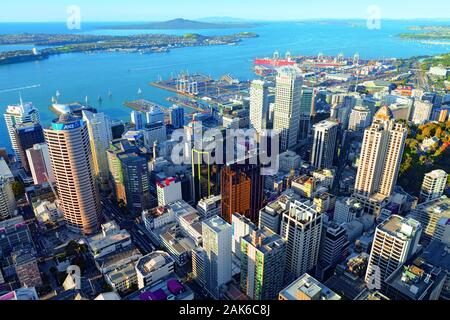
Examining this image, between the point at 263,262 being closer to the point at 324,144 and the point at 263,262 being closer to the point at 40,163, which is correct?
the point at 324,144

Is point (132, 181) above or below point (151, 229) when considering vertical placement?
above

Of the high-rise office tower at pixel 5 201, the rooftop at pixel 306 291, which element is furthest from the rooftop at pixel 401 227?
the high-rise office tower at pixel 5 201

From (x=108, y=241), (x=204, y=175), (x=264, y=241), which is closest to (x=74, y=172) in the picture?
(x=108, y=241)

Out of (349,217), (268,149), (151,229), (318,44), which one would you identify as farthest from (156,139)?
(318,44)

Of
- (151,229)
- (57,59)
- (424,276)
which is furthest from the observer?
(57,59)

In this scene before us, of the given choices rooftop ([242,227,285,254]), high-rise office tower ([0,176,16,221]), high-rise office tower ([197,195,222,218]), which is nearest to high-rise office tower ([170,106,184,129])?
high-rise office tower ([197,195,222,218])

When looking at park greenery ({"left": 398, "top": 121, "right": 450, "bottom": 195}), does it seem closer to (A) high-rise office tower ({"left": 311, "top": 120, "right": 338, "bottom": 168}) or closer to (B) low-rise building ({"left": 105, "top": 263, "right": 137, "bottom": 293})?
(A) high-rise office tower ({"left": 311, "top": 120, "right": 338, "bottom": 168})

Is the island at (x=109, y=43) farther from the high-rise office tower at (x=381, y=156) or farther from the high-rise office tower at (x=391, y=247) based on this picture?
the high-rise office tower at (x=391, y=247)

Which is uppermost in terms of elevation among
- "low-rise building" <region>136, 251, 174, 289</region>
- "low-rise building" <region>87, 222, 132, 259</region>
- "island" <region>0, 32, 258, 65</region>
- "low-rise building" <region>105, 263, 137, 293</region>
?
"island" <region>0, 32, 258, 65</region>

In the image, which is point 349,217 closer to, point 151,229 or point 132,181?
point 151,229
